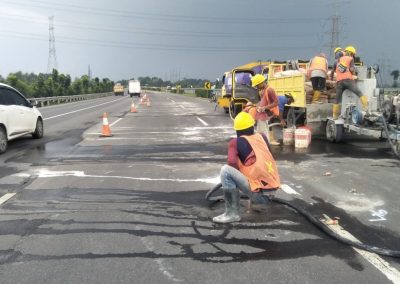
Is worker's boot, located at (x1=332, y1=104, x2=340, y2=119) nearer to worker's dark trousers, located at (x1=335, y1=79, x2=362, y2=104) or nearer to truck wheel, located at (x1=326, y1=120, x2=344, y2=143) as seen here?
truck wheel, located at (x1=326, y1=120, x2=344, y2=143)

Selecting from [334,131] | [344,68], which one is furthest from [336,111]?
[344,68]

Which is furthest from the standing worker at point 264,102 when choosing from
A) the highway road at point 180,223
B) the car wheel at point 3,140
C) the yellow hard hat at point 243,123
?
the car wheel at point 3,140

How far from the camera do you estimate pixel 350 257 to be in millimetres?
4664

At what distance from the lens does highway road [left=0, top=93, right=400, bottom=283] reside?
14.3 feet

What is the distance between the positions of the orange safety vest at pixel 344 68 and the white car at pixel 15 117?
8.67 meters

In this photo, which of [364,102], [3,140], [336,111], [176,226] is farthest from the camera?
[336,111]

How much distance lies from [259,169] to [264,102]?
5.29 meters

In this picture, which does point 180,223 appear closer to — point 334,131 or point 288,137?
point 288,137

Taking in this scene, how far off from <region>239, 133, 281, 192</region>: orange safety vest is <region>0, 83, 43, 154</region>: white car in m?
8.34

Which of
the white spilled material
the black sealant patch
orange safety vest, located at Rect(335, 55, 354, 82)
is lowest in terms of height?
the black sealant patch

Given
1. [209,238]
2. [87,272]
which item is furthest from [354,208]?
[87,272]

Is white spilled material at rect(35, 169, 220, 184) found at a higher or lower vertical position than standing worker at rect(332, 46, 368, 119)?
lower

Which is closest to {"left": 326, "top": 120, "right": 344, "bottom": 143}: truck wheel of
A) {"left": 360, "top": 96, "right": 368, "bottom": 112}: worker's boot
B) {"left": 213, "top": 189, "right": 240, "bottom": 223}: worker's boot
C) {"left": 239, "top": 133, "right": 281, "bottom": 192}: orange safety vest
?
{"left": 360, "top": 96, "right": 368, "bottom": 112}: worker's boot

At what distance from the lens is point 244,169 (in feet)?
19.3
